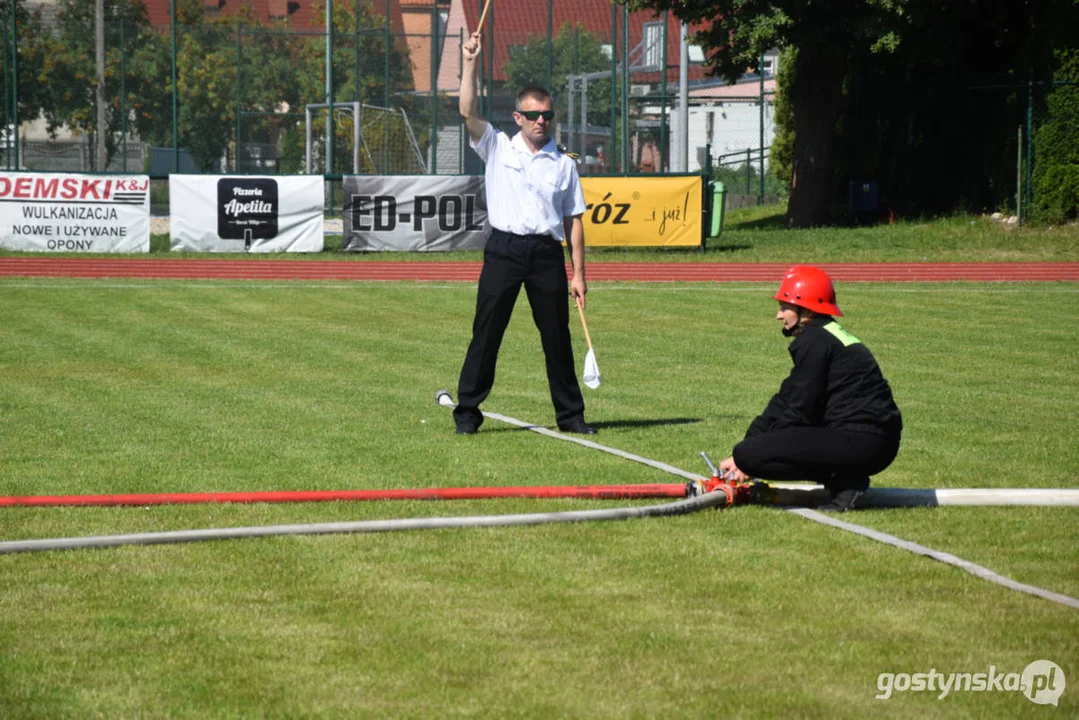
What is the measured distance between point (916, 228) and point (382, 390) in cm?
2578

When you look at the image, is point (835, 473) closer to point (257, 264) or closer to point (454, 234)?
point (257, 264)

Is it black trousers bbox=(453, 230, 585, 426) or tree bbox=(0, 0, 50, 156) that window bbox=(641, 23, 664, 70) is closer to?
tree bbox=(0, 0, 50, 156)

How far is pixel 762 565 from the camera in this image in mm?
6191

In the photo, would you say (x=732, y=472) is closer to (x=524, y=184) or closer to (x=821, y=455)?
(x=821, y=455)

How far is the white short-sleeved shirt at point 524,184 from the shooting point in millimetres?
9883

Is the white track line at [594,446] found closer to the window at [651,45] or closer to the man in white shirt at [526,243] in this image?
the man in white shirt at [526,243]

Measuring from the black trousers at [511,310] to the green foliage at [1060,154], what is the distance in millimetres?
26669

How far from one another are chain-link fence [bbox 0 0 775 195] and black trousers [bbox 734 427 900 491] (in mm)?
32564

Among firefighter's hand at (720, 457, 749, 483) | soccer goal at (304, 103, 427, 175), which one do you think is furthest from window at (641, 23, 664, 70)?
firefighter's hand at (720, 457, 749, 483)

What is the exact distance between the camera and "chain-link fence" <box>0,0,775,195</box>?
145 ft

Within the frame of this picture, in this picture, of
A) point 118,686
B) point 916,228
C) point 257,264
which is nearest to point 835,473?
point 118,686

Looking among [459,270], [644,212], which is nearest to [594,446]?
[459,270]

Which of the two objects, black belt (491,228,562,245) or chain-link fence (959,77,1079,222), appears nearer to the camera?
black belt (491,228,562,245)
